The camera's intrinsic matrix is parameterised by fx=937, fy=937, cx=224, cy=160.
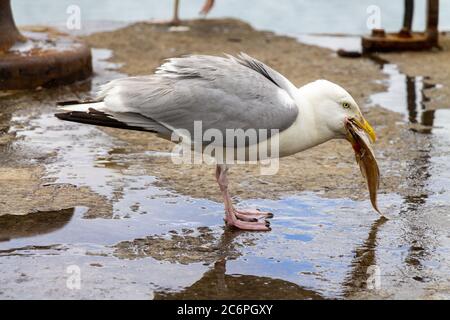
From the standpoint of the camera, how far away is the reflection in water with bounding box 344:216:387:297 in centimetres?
405

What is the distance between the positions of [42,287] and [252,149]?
131 cm

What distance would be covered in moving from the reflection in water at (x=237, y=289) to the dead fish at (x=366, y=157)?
1.05 metres

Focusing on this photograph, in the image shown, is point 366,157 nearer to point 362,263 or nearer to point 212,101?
point 362,263

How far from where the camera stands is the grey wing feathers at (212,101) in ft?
15.2

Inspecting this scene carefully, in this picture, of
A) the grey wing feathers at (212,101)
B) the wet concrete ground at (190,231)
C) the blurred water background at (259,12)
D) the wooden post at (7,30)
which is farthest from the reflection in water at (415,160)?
the blurred water background at (259,12)

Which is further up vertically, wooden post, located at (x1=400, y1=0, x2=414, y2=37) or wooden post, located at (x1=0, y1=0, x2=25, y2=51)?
wooden post, located at (x1=0, y1=0, x2=25, y2=51)

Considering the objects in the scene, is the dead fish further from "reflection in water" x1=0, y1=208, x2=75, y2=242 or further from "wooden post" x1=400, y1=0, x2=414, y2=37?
"wooden post" x1=400, y1=0, x2=414, y2=37

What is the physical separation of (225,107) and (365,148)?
795 mm

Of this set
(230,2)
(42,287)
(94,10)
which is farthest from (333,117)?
(230,2)

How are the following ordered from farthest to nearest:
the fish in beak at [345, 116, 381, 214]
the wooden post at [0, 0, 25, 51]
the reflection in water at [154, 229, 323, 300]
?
1. the wooden post at [0, 0, 25, 51]
2. the fish in beak at [345, 116, 381, 214]
3. the reflection in water at [154, 229, 323, 300]

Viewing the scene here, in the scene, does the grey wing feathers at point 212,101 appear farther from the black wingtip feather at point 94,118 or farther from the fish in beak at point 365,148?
the fish in beak at point 365,148

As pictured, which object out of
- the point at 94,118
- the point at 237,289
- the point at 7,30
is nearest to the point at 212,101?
the point at 94,118

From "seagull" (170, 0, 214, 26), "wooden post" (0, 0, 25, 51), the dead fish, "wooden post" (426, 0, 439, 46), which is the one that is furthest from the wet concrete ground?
"seagull" (170, 0, 214, 26)
